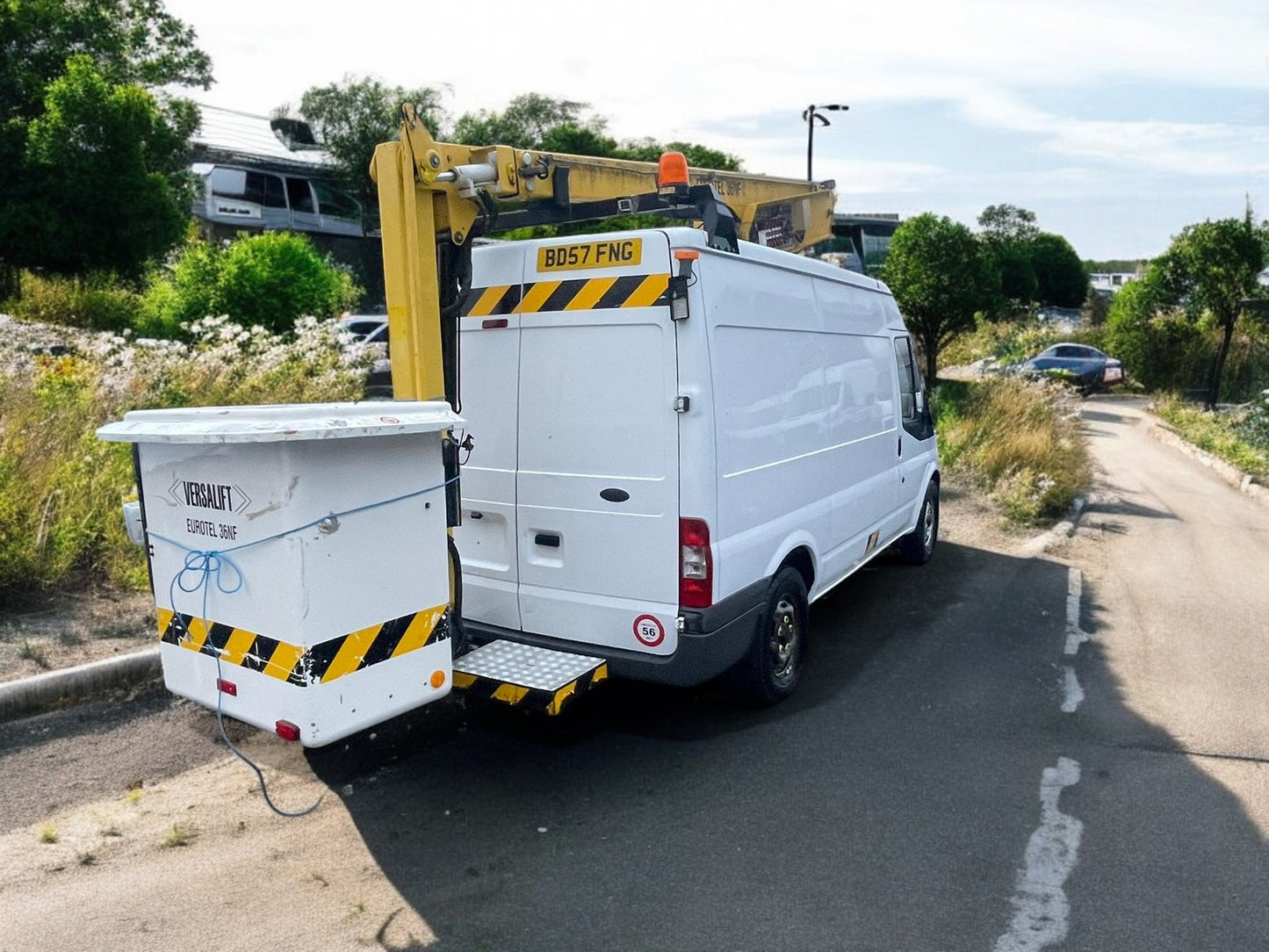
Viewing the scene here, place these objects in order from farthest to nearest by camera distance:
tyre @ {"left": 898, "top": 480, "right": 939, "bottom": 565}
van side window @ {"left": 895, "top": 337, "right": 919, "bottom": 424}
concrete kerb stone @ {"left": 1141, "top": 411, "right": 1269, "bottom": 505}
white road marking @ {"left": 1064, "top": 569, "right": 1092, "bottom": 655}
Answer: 1. concrete kerb stone @ {"left": 1141, "top": 411, "right": 1269, "bottom": 505}
2. tyre @ {"left": 898, "top": 480, "right": 939, "bottom": 565}
3. van side window @ {"left": 895, "top": 337, "right": 919, "bottom": 424}
4. white road marking @ {"left": 1064, "top": 569, "right": 1092, "bottom": 655}

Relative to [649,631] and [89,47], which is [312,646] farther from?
[89,47]

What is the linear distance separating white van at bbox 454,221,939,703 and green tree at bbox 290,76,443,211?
38751 millimetres

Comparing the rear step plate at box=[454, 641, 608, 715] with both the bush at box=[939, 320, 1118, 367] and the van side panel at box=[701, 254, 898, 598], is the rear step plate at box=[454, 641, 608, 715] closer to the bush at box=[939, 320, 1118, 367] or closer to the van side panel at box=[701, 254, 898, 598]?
the van side panel at box=[701, 254, 898, 598]

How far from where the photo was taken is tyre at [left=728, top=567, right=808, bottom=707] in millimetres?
5234

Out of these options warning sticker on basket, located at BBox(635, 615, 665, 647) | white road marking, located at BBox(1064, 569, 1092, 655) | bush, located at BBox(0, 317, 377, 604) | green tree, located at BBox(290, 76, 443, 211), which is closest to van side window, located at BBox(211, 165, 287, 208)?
green tree, located at BBox(290, 76, 443, 211)

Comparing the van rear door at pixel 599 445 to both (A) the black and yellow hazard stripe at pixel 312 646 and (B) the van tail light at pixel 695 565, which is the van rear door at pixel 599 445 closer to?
(B) the van tail light at pixel 695 565

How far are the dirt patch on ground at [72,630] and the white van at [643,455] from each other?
2355 mm

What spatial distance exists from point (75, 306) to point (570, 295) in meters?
14.9

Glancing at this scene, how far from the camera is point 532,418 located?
4965mm

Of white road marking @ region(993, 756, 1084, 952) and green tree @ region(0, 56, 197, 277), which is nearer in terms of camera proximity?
white road marking @ region(993, 756, 1084, 952)

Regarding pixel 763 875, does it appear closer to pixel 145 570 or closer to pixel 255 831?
pixel 255 831

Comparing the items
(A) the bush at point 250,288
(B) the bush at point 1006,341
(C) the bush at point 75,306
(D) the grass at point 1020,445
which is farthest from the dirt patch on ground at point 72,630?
(B) the bush at point 1006,341

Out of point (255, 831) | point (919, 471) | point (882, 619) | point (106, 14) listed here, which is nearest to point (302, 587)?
point (255, 831)

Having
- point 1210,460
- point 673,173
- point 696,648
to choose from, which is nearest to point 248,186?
point 1210,460
